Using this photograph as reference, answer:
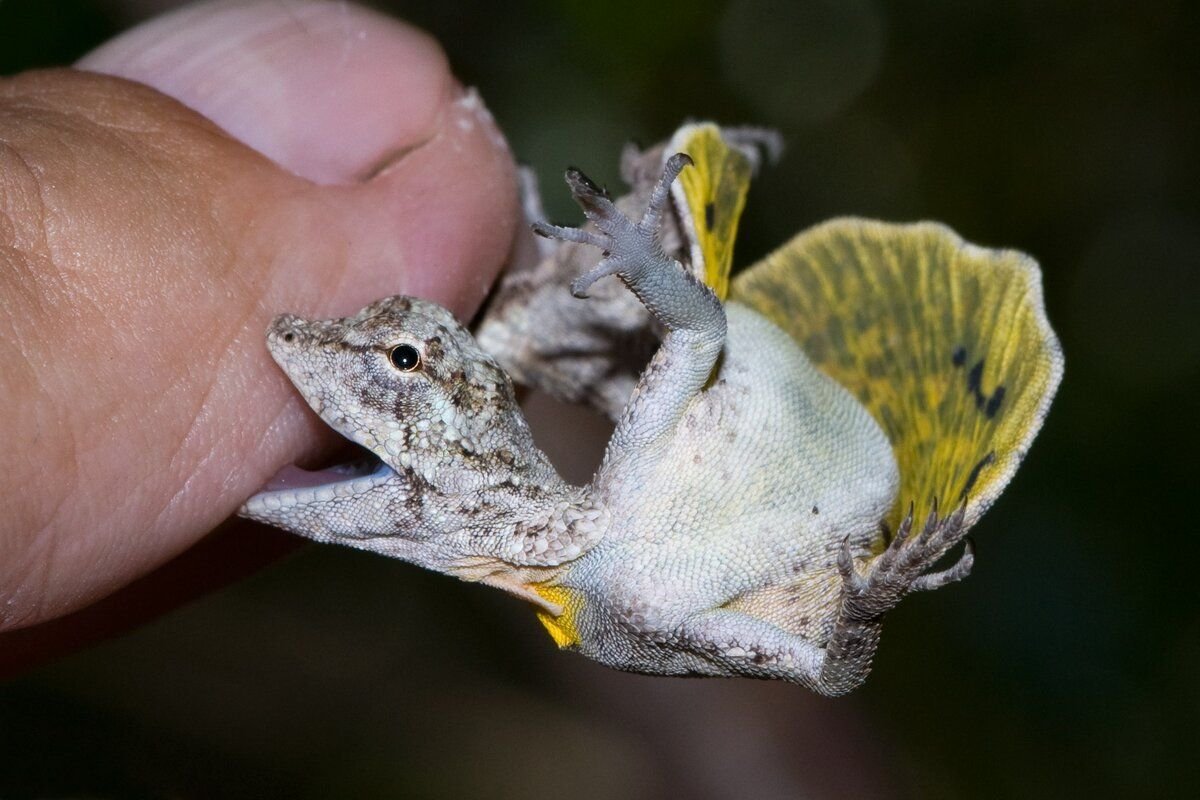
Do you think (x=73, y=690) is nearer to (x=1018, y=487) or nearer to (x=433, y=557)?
(x=433, y=557)

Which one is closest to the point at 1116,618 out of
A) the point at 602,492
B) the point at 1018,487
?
the point at 1018,487

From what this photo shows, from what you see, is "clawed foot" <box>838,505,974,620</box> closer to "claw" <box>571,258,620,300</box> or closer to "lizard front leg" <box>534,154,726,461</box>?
"lizard front leg" <box>534,154,726,461</box>

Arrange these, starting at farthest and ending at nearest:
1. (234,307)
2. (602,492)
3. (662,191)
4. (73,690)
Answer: (73,690) → (234,307) → (602,492) → (662,191)

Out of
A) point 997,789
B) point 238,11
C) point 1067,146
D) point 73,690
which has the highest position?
point 238,11

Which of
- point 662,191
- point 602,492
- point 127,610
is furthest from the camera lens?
point 127,610

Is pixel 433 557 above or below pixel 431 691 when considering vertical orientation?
above

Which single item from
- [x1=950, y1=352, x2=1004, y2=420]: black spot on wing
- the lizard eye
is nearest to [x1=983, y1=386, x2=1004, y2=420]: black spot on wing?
[x1=950, y1=352, x2=1004, y2=420]: black spot on wing

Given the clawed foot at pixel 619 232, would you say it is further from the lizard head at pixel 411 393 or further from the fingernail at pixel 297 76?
the fingernail at pixel 297 76
